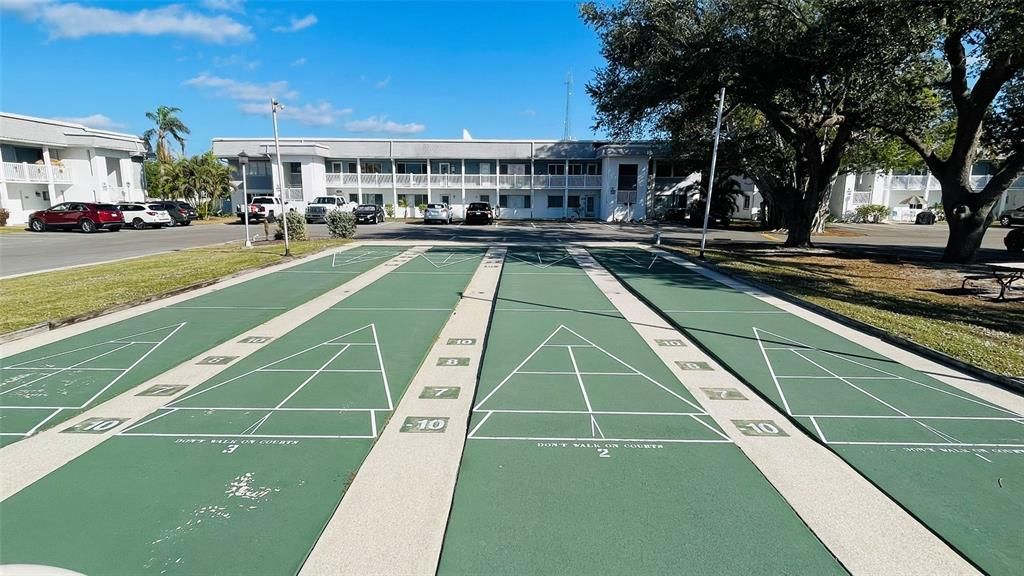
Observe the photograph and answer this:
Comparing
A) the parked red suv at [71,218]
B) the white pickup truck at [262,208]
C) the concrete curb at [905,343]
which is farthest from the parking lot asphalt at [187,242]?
the concrete curb at [905,343]

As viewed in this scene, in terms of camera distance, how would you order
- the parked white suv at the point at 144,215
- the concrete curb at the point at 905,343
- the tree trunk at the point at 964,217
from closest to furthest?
the concrete curb at the point at 905,343
the tree trunk at the point at 964,217
the parked white suv at the point at 144,215

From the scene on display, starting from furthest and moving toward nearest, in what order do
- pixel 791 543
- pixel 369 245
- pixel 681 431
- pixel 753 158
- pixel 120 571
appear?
1. pixel 753 158
2. pixel 369 245
3. pixel 681 431
4. pixel 791 543
5. pixel 120 571

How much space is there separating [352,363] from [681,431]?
15.1 ft

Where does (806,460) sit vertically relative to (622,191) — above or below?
below

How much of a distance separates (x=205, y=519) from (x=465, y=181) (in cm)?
4247

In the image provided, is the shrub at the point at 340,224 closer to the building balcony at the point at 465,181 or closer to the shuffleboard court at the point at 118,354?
the shuffleboard court at the point at 118,354

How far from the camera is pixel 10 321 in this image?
8.50 m

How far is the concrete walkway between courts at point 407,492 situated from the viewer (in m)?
3.21

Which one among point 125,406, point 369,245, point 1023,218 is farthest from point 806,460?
point 1023,218

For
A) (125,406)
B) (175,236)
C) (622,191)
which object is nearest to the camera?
(125,406)

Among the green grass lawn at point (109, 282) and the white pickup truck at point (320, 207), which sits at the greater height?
the white pickup truck at point (320, 207)

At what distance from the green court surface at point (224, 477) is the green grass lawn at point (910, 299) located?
8.65 metres

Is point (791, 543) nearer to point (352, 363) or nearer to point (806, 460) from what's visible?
point (806, 460)

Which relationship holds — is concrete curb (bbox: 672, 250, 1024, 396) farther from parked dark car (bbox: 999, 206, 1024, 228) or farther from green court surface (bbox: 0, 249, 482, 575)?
parked dark car (bbox: 999, 206, 1024, 228)
